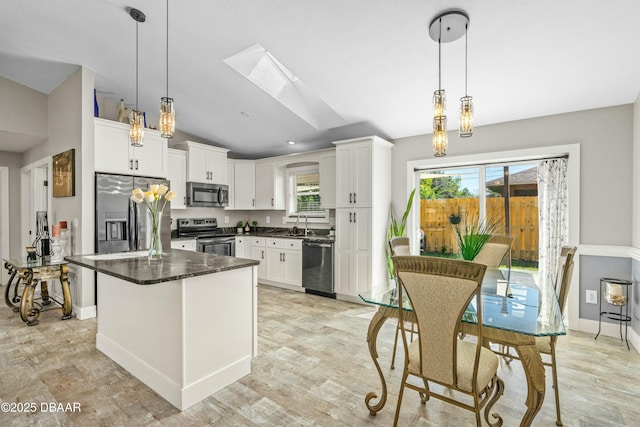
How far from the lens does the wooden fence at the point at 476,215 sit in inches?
152

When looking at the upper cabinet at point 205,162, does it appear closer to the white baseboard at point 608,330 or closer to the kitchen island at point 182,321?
the kitchen island at point 182,321

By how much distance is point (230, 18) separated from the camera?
2.73 m

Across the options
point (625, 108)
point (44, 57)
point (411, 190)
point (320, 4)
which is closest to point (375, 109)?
point (411, 190)

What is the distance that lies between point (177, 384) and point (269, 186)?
4.12 metres

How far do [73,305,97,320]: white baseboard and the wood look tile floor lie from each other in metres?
0.37

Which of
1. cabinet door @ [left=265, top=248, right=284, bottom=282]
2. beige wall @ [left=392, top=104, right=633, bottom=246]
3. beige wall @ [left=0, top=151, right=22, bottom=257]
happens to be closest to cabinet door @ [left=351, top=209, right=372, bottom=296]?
cabinet door @ [left=265, top=248, right=284, bottom=282]

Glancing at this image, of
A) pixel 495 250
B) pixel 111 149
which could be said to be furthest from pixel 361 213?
pixel 111 149

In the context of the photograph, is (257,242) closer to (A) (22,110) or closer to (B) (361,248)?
(B) (361,248)

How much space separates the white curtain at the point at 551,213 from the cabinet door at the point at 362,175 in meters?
2.02

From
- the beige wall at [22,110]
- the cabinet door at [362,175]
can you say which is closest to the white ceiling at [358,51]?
the beige wall at [22,110]

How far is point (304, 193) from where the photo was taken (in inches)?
229

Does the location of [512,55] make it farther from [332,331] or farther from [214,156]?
[214,156]

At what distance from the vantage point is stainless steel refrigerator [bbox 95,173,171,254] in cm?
383

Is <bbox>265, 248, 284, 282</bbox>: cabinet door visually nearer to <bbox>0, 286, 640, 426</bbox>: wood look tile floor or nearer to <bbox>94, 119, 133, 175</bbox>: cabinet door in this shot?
<bbox>0, 286, 640, 426</bbox>: wood look tile floor
